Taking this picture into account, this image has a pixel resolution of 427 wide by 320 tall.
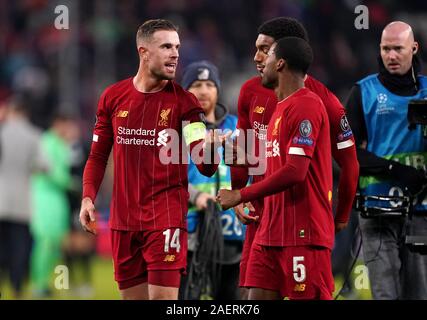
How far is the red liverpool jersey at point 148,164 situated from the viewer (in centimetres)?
721

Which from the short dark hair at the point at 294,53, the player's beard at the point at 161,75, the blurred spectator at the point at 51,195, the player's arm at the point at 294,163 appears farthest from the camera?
the blurred spectator at the point at 51,195

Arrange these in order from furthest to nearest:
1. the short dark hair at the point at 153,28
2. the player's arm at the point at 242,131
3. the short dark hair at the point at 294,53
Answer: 1. the player's arm at the point at 242,131
2. the short dark hair at the point at 153,28
3. the short dark hair at the point at 294,53

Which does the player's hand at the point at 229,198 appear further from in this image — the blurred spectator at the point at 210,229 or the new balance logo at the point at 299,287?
the blurred spectator at the point at 210,229

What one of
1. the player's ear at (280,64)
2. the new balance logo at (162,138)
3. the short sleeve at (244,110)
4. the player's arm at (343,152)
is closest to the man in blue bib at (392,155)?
the short sleeve at (244,110)

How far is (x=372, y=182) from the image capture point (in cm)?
843

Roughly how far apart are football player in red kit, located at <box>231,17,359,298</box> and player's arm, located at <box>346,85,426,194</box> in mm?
1055

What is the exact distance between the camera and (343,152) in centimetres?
704

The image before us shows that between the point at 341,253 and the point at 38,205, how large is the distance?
435 centimetres

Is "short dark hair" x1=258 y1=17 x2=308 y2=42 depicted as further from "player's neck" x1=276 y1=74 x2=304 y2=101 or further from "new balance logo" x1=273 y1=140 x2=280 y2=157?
"new balance logo" x1=273 y1=140 x2=280 y2=157

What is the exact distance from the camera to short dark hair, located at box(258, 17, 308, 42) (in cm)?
716

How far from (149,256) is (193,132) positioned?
837 mm

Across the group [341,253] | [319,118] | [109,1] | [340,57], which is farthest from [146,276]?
[109,1]

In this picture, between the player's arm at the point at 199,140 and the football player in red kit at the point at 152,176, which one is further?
the football player in red kit at the point at 152,176
